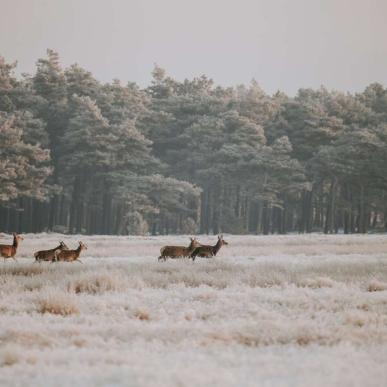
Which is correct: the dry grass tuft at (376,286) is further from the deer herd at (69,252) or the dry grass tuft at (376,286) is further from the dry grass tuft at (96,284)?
the deer herd at (69,252)

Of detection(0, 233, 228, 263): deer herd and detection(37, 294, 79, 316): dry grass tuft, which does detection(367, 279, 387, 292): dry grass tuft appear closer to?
detection(0, 233, 228, 263): deer herd

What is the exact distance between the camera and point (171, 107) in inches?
2532

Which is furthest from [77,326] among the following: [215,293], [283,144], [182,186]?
[283,144]

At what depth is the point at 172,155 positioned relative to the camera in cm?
6253

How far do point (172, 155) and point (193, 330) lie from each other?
55.1 m

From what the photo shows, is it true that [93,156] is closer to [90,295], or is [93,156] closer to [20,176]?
[20,176]

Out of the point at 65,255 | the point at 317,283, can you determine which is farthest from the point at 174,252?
the point at 317,283

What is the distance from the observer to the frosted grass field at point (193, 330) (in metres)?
5.65

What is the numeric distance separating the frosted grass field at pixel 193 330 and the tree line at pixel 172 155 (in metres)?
31.7

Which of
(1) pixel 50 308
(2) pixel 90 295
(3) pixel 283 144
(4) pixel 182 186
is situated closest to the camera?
(1) pixel 50 308

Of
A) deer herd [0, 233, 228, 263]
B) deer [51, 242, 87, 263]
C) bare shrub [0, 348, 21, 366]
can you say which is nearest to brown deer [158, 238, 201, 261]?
deer herd [0, 233, 228, 263]

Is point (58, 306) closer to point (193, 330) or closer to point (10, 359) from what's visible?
point (193, 330)

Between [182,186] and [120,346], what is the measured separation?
143 feet

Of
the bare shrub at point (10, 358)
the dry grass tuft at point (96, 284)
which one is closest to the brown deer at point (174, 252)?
the dry grass tuft at point (96, 284)
